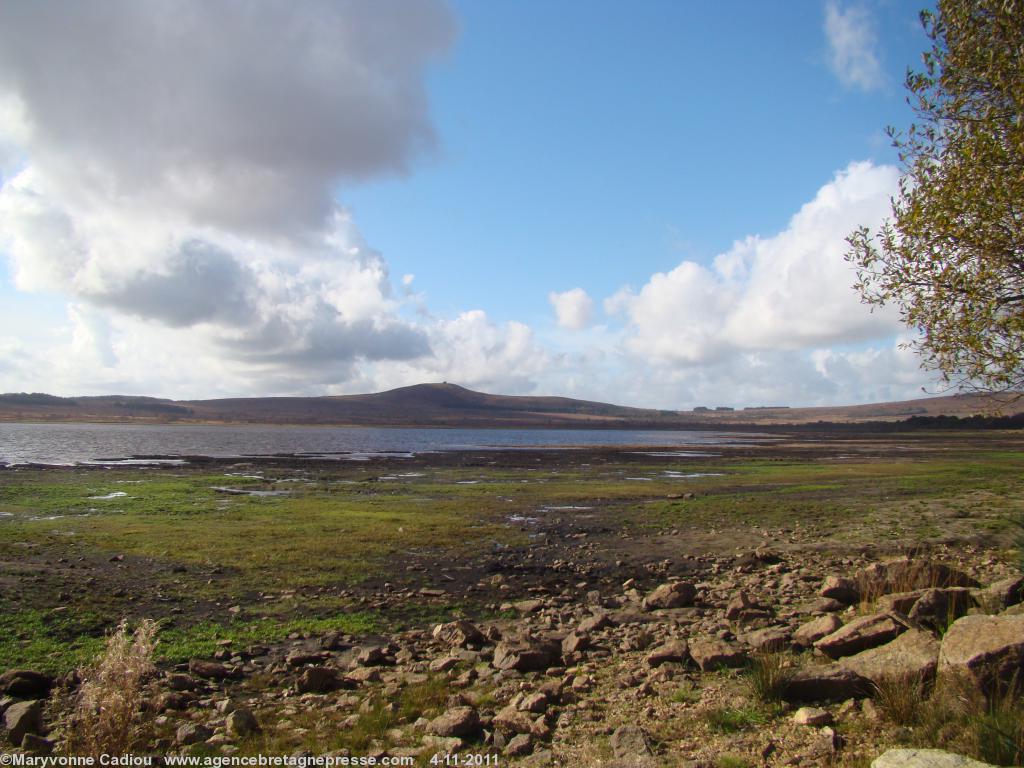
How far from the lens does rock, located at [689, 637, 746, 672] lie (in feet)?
32.6

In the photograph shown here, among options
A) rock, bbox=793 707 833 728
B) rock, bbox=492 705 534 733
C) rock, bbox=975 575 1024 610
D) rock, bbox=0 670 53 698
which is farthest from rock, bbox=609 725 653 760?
rock, bbox=0 670 53 698

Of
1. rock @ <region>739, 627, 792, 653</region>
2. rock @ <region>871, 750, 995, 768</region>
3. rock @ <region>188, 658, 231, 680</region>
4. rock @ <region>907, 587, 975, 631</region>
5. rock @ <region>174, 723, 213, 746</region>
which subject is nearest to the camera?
rock @ <region>871, 750, 995, 768</region>

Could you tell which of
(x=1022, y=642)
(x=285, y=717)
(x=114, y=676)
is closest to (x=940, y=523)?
(x=1022, y=642)

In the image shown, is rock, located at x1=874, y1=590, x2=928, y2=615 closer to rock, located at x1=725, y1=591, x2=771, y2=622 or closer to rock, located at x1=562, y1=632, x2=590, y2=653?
rock, located at x1=725, y1=591, x2=771, y2=622

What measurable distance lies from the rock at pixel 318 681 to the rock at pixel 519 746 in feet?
13.5

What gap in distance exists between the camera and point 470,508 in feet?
114

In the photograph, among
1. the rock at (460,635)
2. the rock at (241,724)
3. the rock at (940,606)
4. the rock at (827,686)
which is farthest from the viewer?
the rock at (460,635)

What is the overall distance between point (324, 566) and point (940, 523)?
75.3 feet

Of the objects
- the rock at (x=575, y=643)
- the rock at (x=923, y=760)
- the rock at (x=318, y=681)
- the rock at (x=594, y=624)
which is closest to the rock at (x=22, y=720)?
the rock at (x=318, y=681)

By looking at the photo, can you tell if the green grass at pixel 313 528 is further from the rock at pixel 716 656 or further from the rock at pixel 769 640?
the rock at pixel 769 640

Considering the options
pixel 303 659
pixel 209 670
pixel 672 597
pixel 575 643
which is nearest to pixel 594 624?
pixel 575 643

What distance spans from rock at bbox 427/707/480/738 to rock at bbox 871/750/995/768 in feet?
15.9

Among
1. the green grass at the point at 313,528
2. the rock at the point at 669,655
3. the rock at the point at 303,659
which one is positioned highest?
the rock at the point at 669,655

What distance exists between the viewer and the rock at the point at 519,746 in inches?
307
